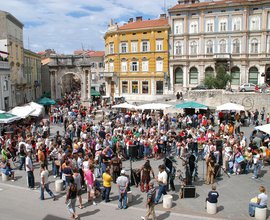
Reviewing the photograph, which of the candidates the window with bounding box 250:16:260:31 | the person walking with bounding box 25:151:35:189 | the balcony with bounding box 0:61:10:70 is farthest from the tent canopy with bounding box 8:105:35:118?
the window with bounding box 250:16:260:31

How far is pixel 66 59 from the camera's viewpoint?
41.5 metres

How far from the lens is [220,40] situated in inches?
1764

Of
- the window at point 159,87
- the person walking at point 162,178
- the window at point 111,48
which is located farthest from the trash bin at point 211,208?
the window at point 111,48

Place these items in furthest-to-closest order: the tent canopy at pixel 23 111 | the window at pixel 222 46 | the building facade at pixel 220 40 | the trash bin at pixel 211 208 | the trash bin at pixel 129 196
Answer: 1. the window at pixel 222 46
2. the building facade at pixel 220 40
3. the tent canopy at pixel 23 111
4. the trash bin at pixel 129 196
5. the trash bin at pixel 211 208

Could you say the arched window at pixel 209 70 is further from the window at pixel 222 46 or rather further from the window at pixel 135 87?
the window at pixel 135 87

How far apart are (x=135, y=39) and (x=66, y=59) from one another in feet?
44.4

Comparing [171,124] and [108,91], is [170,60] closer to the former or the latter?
[108,91]

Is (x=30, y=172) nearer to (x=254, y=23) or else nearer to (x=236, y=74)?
(x=236, y=74)

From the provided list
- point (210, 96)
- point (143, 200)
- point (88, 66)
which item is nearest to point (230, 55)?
point (210, 96)

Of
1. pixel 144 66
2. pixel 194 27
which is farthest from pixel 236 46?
pixel 144 66

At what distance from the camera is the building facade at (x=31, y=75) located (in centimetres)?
4475

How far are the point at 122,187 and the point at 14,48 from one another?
111 ft

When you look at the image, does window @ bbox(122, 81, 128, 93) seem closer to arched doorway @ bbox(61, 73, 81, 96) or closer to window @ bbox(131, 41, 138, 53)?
window @ bbox(131, 41, 138, 53)

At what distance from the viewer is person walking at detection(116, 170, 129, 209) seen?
984 cm
